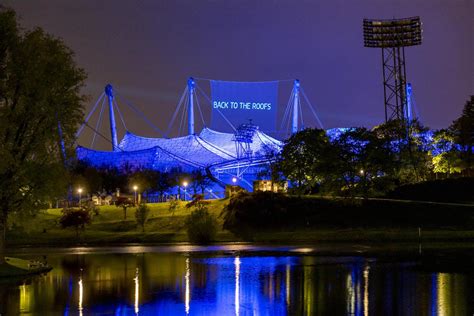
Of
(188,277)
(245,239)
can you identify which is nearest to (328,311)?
(188,277)

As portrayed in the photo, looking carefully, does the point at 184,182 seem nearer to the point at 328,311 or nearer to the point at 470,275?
the point at 470,275

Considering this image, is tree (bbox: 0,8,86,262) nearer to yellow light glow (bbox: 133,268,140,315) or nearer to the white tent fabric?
yellow light glow (bbox: 133,268,140,315)

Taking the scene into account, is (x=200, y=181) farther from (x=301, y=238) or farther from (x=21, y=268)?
(x=21, y=268)

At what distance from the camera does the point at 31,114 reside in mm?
30719

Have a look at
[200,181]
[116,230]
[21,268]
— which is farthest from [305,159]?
[21,268]

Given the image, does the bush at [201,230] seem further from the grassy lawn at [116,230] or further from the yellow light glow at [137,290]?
the yellow light glow at [137,290]

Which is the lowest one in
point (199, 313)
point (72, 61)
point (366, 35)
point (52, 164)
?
point (199, 313)

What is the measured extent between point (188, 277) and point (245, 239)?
28343mm

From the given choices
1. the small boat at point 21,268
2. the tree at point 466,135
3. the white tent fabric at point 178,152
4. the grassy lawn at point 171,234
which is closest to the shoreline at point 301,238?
the grassy lawn at point 171,234

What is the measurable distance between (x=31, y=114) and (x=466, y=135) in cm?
7695

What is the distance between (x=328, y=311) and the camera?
728 inches

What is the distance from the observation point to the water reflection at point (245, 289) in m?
19.2

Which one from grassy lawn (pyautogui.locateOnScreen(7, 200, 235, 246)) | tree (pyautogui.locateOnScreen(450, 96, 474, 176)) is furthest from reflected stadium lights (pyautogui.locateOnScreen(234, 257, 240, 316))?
tree (pyautogui.locateOnScreen(450, 96, 474, 176))

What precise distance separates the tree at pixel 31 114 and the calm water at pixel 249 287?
12.3 ft
